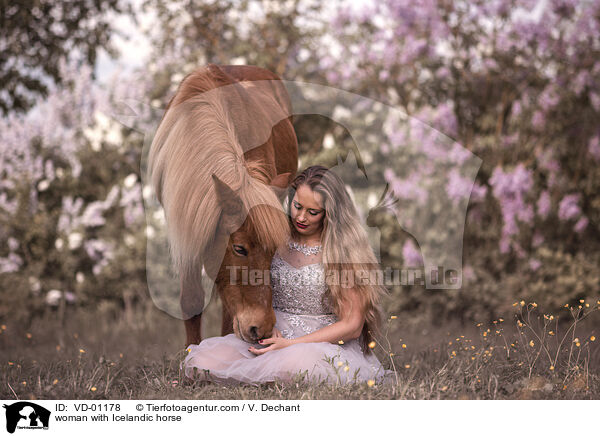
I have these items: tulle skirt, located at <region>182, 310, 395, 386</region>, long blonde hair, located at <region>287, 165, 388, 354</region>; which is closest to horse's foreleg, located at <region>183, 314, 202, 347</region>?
tulle skirt, located at <region>182, 310, 395, 386</region>

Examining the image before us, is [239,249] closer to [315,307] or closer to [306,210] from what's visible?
[306,210]

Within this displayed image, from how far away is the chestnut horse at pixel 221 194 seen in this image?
260 centimetres

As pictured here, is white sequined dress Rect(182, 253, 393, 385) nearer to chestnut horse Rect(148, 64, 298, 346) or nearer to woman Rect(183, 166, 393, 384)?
woman Rect(183, 166, 393, 384)

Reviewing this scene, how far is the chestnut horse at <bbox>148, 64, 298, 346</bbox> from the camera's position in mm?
2602

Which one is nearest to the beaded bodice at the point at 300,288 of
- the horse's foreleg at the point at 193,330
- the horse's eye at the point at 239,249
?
the horse's eye at the point at 239,249

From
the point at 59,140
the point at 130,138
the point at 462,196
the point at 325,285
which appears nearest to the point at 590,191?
the point at 462,196

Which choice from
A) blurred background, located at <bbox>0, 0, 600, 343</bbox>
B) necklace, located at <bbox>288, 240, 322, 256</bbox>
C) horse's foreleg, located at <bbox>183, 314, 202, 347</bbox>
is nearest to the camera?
necklace, located at <bbox>288, 240, 322, 256</bbox>

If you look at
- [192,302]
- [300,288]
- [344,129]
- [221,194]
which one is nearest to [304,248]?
[300,288]

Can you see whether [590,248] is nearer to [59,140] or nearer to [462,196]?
[462,196]

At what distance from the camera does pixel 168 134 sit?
11.3 feet

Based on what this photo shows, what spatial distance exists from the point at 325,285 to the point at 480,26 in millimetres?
3850

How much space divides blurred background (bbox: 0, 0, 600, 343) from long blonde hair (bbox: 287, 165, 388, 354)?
2360 mm

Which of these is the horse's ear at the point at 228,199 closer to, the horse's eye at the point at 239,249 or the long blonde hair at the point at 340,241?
the horse's eye at the point at 239,249

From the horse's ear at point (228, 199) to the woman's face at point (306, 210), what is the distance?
1.07 ft
